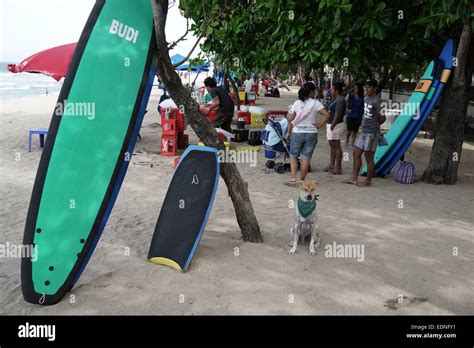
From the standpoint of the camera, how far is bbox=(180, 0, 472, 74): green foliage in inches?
239

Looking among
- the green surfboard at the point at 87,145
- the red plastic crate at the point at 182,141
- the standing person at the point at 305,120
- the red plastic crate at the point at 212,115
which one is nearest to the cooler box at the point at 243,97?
the red plastic crate at the point at 212,115

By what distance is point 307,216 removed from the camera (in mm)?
4680

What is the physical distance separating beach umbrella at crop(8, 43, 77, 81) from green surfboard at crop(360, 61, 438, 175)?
6.97m

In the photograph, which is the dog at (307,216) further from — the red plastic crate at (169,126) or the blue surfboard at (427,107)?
the red plastic crate at (169,126)

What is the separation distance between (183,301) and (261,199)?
3.27 m

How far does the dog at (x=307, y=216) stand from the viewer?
15.1 ft

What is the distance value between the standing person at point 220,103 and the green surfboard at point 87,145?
20.1 feet

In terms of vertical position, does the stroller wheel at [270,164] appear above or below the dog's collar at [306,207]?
below

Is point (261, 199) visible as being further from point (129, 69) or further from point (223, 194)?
point (129, 69)

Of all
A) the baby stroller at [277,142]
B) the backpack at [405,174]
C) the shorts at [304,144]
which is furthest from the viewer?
the baby stroller at [277,142]

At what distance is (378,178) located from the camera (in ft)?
27.5

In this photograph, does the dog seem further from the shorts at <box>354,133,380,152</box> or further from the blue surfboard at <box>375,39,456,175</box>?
the blue surfboard at <box>375,39,456,175</box>

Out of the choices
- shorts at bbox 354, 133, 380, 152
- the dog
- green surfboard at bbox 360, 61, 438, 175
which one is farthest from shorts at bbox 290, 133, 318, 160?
the dog

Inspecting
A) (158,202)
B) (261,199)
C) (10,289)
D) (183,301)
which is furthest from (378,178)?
(10,289)
